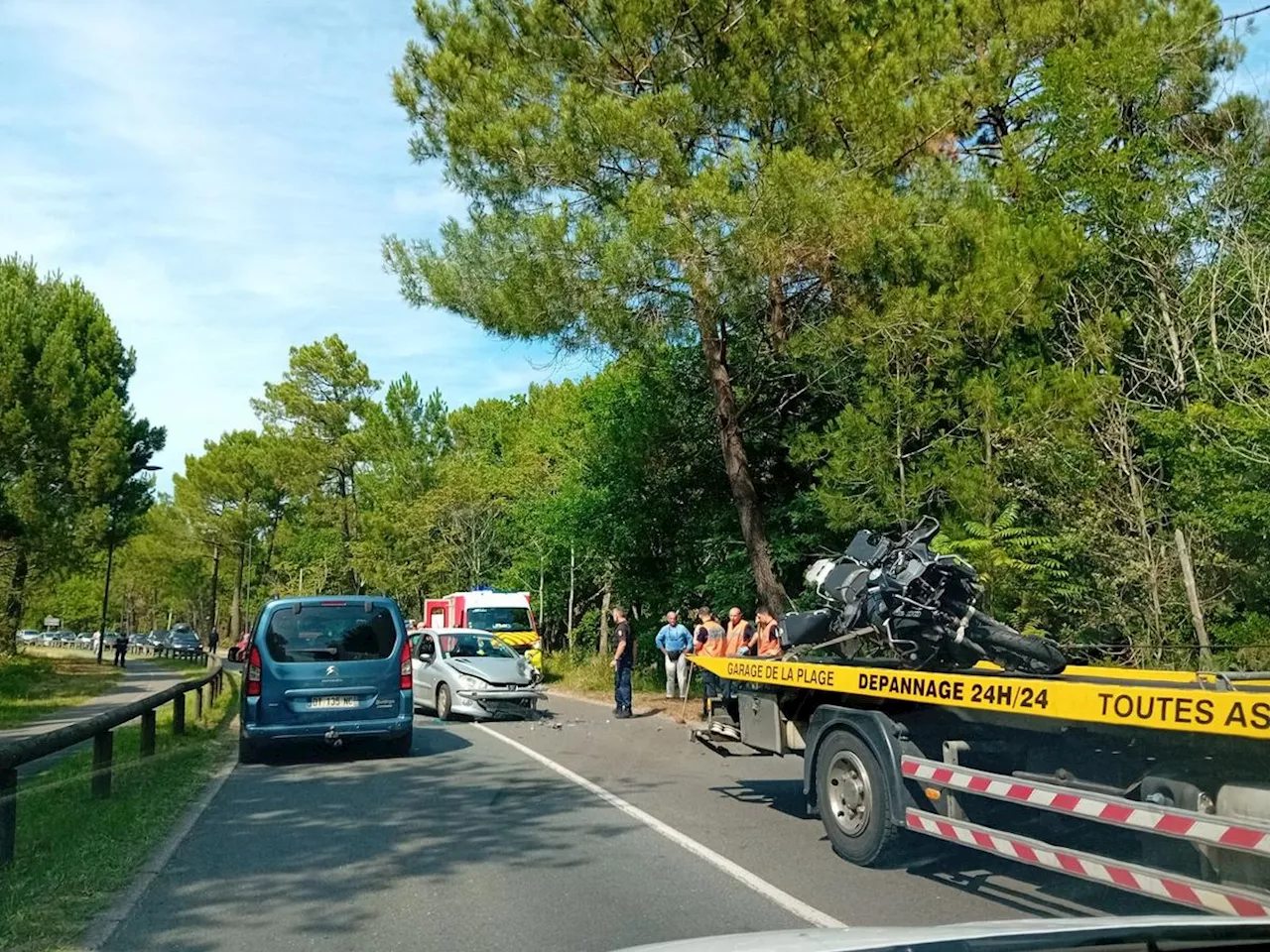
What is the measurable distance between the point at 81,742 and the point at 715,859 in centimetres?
675

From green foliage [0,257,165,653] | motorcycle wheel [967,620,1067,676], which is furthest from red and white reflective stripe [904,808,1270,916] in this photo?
green foliage [0,257,165,653]

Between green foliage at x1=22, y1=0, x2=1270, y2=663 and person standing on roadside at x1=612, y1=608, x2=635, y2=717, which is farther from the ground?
green foliage at x1=22, y1=0, x2=1270, y2=663

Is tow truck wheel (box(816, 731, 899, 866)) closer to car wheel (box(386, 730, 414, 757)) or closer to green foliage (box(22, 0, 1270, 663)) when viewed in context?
car wheel (box(386, 730, 414, 757))

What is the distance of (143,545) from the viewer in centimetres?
7425

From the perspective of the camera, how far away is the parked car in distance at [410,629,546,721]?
1762 cm

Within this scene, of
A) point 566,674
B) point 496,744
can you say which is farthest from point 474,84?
point 566,674

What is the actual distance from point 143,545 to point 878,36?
69346 mm

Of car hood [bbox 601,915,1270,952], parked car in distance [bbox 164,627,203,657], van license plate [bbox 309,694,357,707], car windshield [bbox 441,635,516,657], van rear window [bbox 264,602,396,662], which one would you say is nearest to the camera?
car hood [bbox 601,915,1270,952]

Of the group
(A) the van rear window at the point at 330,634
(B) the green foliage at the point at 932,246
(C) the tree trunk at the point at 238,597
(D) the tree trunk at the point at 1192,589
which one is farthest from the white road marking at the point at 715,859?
(C) the tree trunk at the point at 238,597

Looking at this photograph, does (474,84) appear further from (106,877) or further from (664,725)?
(106,877)

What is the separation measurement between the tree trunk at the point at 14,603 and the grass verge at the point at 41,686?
0.49 m

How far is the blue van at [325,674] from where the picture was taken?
12203 mm

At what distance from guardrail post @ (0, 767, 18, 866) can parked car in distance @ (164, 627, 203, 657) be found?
5494 cm

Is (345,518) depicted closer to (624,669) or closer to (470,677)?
(624,669)
